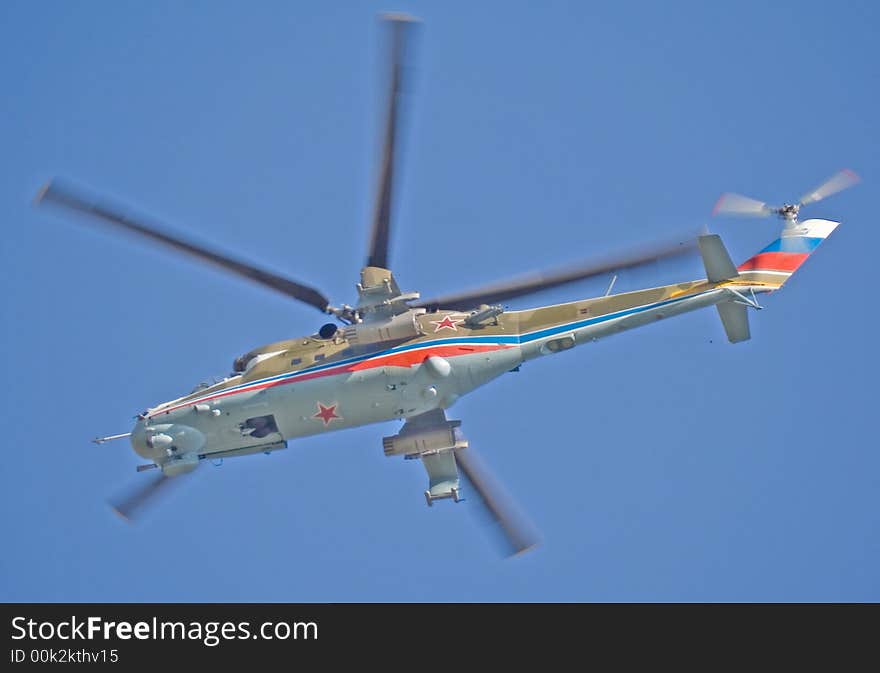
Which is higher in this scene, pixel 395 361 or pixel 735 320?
pixel 395 361

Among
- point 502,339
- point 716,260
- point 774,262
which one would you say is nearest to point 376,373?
point 502,339

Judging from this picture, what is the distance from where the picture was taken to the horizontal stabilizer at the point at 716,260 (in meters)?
19.2

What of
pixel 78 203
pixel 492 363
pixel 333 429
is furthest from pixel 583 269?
pixel 78 203

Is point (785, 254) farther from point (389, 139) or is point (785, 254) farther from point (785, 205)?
point (389, 139)

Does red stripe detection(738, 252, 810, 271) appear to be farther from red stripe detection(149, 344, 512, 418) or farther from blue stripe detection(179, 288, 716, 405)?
red stripe detection(149, 344, 512, 418)

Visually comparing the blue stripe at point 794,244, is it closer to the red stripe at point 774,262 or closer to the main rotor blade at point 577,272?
the red stripe at point 774,262

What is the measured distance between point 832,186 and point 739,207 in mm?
2007

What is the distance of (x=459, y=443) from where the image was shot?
20.0 meters

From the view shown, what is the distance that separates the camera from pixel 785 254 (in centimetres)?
2064

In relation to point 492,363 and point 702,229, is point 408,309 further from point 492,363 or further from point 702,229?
point 702,229

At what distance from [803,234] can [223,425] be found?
11.5 metres

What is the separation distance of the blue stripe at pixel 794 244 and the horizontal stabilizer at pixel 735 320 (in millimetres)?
1506

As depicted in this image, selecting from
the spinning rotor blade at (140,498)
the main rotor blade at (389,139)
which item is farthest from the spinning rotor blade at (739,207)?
the spinning rotor blade at (140,498)

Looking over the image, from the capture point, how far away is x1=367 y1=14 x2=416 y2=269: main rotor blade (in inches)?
607
